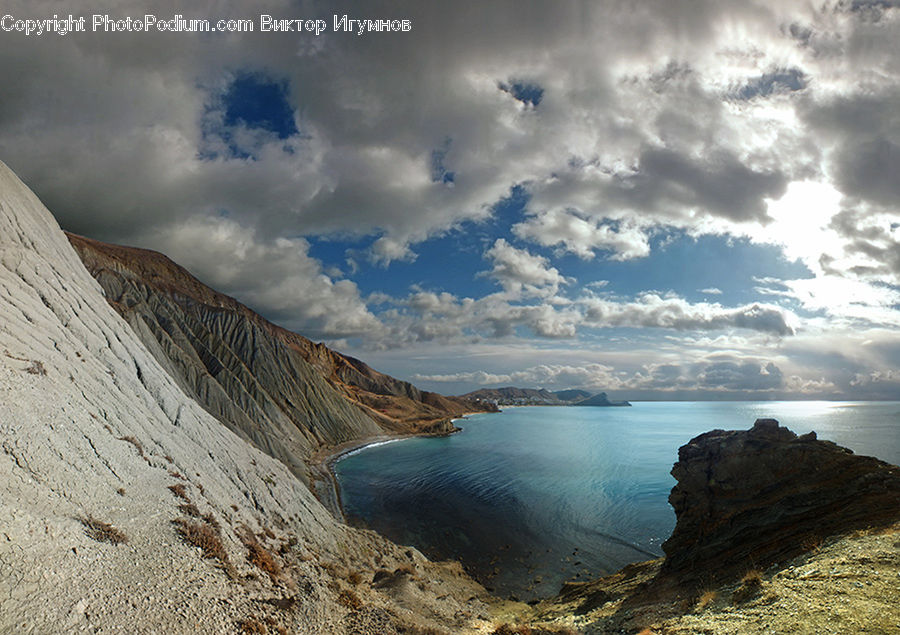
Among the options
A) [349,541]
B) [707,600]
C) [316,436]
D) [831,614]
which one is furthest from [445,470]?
[831,614]

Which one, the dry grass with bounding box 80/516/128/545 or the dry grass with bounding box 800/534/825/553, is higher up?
the dry grass with bounding box 80/516/128/545

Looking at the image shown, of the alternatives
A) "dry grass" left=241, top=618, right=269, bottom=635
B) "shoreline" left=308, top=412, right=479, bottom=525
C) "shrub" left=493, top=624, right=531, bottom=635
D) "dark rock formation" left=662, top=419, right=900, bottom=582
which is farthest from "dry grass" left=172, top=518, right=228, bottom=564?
"shoreline" left=308, top=412, right=479, bottom=525

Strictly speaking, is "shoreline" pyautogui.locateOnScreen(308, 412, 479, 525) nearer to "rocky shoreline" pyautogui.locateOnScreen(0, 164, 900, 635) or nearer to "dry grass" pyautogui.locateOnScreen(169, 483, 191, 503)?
"rocky shoreline" pyautogui.locateOnScreen(0, 164, 900, 635)

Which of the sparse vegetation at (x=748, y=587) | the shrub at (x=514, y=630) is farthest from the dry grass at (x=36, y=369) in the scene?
the sparse vegetation at (x=748, y=587)

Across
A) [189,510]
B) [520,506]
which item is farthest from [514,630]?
[520,506]

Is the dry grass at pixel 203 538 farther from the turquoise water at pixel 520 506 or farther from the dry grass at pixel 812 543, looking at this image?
the turquoise water at pixel 520 506

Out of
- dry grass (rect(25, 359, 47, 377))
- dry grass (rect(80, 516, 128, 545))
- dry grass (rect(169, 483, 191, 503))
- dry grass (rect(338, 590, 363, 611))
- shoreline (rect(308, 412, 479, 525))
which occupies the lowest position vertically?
shoreline (rect(308, 412, 479, 525))

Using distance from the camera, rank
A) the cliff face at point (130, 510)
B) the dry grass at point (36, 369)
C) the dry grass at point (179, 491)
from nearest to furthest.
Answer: the cliff face at point (130, 510)
the dry grass at point (36, 369)
the dry grass at point (179, 491)
